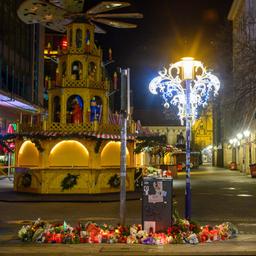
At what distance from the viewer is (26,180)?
27297 mm

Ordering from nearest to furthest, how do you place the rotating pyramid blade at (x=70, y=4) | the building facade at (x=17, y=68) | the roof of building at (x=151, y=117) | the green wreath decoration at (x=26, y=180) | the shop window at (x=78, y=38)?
the rotating pyramid blade at (x=70, y=4), the green wreath decoration at (x=26, y=180), the shop window at (x=78, y=38), the building facade at (x=17, y=68), the roof of building at (x=151, y=117)

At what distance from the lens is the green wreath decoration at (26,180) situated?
27.1 meters

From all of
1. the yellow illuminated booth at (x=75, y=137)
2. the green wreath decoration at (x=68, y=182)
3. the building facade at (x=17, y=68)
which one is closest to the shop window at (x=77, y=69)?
the yellow illuminated booth at (x=75, y=137)

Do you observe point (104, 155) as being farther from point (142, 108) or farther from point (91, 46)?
point (142, 108)

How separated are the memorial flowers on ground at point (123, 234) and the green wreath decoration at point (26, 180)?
15454mm

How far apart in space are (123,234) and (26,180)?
16.4 m

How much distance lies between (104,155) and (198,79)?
37.3ft

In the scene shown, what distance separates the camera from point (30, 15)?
84.0 ft

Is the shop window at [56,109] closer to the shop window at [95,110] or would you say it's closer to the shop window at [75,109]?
the shop window at [75,109]

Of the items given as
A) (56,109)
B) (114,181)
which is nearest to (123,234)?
(114,181)

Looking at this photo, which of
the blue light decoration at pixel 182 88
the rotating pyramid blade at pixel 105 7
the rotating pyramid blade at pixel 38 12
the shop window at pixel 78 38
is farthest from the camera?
the shop window at pixel 78 38

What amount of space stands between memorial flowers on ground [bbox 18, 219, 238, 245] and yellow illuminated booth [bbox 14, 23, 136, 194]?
14247 millimetres

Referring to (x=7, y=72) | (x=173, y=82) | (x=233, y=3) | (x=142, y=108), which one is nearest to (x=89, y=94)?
(x=173, y=82)

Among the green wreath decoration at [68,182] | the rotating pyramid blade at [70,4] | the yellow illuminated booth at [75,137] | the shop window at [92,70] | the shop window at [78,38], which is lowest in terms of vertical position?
the green wreath decoration at [68,182]
